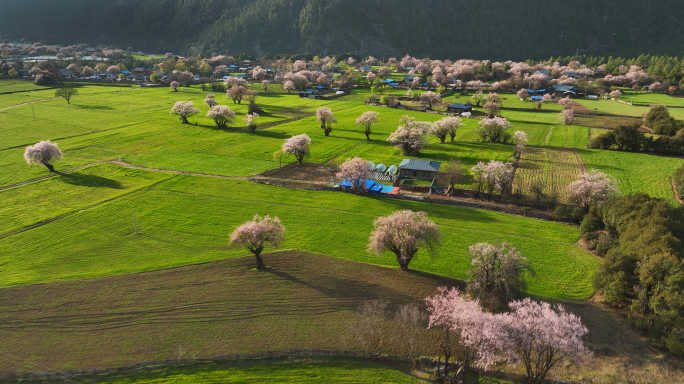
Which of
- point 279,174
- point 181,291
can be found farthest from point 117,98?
point 181,291

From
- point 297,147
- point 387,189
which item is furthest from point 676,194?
point 297,147

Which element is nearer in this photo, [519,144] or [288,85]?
[519,144]

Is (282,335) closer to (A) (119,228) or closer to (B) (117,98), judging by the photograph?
(A) (119,228)

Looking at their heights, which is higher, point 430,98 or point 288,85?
point 288,85

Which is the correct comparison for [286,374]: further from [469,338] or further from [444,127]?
[444,127]

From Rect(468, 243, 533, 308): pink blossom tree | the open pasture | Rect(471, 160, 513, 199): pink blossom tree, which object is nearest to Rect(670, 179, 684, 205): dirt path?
the open pasture

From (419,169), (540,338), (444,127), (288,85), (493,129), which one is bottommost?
(540,338)

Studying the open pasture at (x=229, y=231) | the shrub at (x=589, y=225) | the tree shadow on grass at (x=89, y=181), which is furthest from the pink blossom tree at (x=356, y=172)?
the tree shadow on grass at (x=89, y=181)
